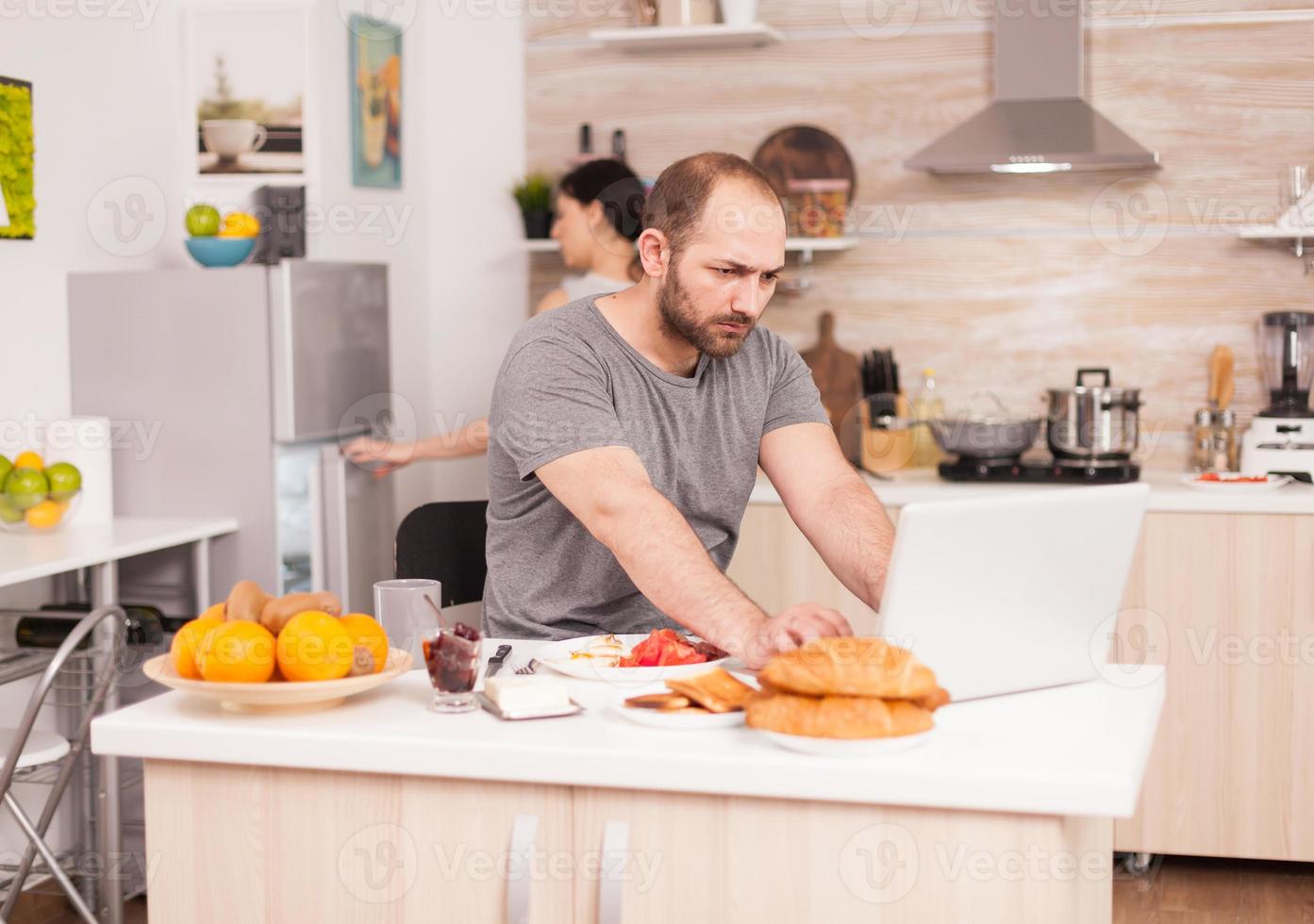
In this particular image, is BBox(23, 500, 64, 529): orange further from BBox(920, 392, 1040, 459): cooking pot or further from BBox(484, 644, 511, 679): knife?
BBox(920, 392, 1040, 459): cooking pot

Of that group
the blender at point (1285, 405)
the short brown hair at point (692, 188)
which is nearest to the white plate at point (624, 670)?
the short brown hair at point (692, 188)

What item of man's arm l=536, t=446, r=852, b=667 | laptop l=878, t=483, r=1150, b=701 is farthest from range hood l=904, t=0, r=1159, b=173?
laptop l=878, t=483, r=1150, b=701

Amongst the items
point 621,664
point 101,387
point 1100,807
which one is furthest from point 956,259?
point 1100,807

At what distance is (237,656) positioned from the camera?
1521 millimetres

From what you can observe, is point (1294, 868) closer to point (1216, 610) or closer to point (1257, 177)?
point (1216, 610)

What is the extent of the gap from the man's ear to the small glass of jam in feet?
2.47

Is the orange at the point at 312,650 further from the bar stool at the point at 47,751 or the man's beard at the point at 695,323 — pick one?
the bar stool at the point at 47,751

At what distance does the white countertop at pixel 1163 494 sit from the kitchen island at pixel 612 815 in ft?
5.56

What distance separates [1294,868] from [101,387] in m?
3.03

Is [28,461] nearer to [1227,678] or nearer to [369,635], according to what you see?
[369,635]

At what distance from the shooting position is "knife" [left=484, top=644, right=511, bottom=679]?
177 cm

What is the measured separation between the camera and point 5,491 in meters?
3.10

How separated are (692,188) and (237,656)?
93cm

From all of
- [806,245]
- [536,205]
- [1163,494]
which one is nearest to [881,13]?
[806,245]
